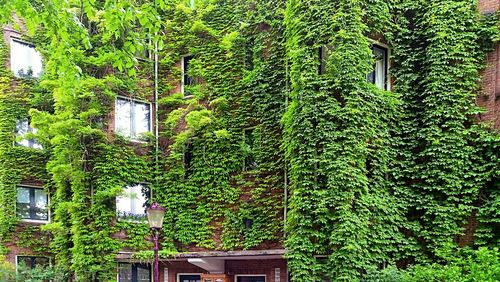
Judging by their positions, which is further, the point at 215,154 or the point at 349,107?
the point at 215,154

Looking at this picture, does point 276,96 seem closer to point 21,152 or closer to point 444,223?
point 444,223

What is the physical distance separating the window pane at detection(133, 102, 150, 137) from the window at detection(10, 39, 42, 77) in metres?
5.46

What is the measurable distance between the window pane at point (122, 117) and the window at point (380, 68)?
9131 millimetres

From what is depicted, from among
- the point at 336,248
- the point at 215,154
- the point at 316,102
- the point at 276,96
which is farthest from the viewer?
the point at 215,154

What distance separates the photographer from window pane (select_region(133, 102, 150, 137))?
56.4ft

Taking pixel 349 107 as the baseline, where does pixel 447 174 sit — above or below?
below

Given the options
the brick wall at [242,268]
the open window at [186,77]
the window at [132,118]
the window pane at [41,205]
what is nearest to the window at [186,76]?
the open window at [186,77]

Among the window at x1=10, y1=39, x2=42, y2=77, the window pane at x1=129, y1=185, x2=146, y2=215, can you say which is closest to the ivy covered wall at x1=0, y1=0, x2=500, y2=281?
the window pane at x1=129, y1=185, x2=146, y2=215

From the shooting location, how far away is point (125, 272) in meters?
16.2

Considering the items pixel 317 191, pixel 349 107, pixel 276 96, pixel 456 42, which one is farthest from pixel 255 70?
pixel 456 42

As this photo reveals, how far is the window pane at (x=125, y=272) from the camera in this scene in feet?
52.7

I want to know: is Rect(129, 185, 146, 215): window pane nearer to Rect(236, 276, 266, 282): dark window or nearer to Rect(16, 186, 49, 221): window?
Rect(236, 276, 266, 282): dark window

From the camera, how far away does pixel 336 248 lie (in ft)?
39.1

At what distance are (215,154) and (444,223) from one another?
26.3 ft
